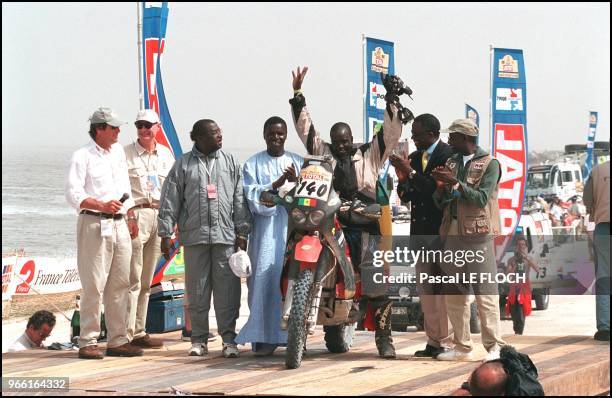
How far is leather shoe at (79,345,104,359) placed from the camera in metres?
8.70

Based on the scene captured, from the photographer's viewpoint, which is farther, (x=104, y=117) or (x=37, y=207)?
(x=37, y=207)

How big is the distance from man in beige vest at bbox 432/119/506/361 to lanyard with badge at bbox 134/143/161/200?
7.84 feet

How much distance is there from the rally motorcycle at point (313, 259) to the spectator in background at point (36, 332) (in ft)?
9.60

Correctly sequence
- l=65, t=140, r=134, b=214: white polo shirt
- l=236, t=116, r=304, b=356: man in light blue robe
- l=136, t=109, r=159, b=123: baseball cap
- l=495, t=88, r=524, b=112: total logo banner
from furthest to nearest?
l=495, t=88, r=524, b=112: total logo banner < l=136, t=109, r=159, b=123: baseball cap < l=236, t=116, r=304, b=356: man in light blue robe < l=65, t=140, r=134, b=214: white polo shirt

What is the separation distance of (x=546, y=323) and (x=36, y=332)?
9062mm

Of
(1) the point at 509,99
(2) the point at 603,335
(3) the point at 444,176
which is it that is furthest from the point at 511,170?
(3) the point at 444,176

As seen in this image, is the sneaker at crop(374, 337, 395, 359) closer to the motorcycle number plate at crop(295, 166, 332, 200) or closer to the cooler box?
the motorcycle number plate at crop(295, 166, 332, 200)

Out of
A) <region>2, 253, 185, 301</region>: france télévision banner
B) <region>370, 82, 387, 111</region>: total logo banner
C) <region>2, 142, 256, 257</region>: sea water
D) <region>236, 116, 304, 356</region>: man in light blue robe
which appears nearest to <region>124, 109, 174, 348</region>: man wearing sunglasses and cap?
<region>236, 116, 304, 356</region>: man in light blue robe

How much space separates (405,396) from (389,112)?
101 inches

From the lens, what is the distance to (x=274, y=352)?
9.08 metres

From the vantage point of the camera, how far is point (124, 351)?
8875 millimetres

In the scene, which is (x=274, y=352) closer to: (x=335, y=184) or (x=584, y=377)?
(x=335, y=184)

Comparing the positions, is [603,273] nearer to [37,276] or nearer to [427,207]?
[427,207]

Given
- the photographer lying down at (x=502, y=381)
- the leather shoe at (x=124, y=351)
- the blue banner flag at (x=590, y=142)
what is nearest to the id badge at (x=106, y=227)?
the leather shoe at (x=124, y=351)
